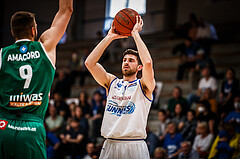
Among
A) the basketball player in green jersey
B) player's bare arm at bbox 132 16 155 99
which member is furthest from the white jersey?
the basketball player in green jersey

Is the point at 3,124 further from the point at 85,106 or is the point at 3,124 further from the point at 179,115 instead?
the point at 85,106

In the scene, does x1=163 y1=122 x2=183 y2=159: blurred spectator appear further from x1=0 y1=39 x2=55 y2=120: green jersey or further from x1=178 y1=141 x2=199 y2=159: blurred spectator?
x1=0 y1=39 x2=55 y2=120: green jersey

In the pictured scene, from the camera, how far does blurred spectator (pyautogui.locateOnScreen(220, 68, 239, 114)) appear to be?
9.27m

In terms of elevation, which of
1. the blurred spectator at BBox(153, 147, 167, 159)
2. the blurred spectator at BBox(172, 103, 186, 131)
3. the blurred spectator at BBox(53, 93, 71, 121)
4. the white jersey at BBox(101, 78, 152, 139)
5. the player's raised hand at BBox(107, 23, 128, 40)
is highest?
the player's raised hand at BBox(107, 23, 128, 40)

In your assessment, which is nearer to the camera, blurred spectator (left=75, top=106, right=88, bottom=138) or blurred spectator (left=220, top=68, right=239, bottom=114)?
blurred spectator (left=220, top=68, right=239, bottom=114)

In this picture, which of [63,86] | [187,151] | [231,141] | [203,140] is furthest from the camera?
[63,86]

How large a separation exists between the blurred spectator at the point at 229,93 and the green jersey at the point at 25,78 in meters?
6.66

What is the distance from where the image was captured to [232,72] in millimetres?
9664

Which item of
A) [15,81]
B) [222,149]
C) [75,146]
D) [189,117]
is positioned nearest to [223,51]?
[189,117]

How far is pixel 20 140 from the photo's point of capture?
3332 millimetres

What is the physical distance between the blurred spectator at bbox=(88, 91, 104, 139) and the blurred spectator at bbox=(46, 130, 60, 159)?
1.00 metres

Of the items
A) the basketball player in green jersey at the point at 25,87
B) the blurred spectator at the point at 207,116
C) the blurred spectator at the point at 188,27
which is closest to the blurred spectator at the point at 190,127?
the blurred spectator at the point at 207,116

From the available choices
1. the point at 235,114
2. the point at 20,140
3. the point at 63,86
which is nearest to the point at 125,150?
the point at 20,140

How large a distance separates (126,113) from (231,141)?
407cm
